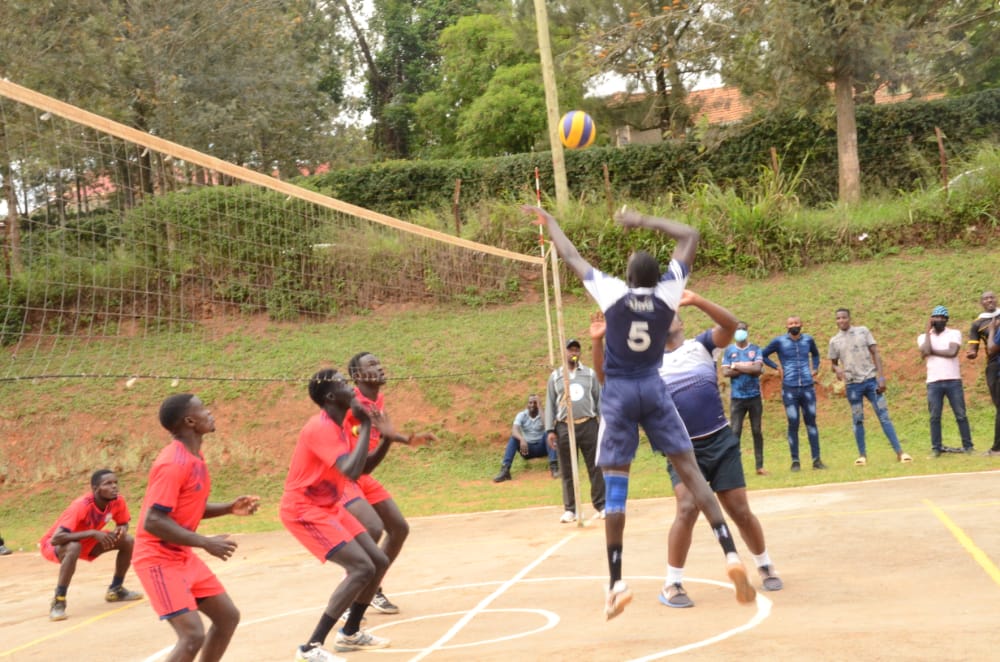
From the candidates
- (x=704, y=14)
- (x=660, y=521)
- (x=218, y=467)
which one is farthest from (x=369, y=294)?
(x=660, y=521)

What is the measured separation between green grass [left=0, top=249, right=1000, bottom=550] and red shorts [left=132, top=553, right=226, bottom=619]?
9326mm

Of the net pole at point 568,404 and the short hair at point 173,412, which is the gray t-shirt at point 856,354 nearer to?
the net pole at point 568,404

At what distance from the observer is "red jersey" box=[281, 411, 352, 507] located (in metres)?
6.57

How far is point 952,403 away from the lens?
45.0 ft

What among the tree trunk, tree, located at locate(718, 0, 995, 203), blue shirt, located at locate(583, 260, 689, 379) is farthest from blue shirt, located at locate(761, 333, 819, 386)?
the tree trunk

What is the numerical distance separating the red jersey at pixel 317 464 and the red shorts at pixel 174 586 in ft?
3.46

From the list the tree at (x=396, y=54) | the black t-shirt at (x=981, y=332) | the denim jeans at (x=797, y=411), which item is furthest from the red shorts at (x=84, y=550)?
the tree at (x=396, y=54)

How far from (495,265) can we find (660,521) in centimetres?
1292

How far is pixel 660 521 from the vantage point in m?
10.7

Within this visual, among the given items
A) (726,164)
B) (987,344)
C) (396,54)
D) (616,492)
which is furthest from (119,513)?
(396,54)

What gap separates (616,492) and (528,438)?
1053 centimetres

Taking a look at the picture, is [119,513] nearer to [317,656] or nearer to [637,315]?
[317,656]

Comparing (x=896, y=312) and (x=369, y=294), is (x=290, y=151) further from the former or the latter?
(x=896, y=312)

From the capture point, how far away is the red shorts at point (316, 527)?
6.53 metres
